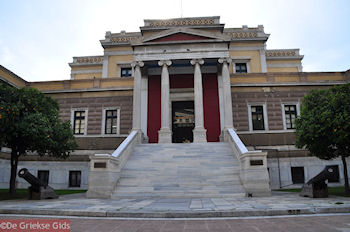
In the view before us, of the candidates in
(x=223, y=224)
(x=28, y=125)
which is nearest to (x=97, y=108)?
(x=28, y=125)

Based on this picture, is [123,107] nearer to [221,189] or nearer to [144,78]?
[144,78]

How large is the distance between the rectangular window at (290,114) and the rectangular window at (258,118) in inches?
83.9

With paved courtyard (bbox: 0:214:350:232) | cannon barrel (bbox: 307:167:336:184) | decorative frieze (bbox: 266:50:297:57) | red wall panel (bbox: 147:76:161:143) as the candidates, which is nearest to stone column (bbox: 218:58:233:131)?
red wall panel (bbox: 147:76:161:143)

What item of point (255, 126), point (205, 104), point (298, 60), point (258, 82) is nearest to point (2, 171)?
point (205, 104)

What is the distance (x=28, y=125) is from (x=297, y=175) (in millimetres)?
19342

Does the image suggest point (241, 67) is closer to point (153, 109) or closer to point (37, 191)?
point (153, 109)

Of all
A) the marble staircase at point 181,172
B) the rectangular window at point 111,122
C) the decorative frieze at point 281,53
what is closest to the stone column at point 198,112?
the marble staircase at point 181,172

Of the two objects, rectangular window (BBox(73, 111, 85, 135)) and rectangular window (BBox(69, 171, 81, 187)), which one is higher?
rectangular window (BBox(73, 111, 85, 135))

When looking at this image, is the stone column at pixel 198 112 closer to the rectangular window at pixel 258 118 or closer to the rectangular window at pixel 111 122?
the rectangular window at pixel 258 118

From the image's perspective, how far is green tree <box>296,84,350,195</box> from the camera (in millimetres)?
12203

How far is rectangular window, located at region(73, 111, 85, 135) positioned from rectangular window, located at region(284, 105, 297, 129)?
744 inches

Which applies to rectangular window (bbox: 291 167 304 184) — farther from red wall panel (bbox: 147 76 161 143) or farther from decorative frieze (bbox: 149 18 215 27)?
decorative frieze (bbox: 149 18 215 27)

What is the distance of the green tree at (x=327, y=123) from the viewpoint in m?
12.2

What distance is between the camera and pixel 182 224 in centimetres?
648
